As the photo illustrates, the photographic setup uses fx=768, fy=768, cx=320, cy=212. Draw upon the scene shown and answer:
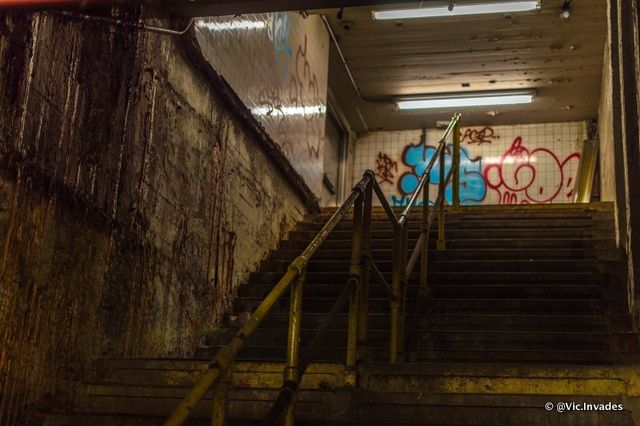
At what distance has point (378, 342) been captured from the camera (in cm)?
502

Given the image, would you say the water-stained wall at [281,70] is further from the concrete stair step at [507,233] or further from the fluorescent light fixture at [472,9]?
the concrete stair step at [507,233]

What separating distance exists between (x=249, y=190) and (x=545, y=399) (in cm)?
396

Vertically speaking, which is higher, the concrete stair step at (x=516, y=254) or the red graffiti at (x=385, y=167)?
the red graffiti at (x=385, y=167)

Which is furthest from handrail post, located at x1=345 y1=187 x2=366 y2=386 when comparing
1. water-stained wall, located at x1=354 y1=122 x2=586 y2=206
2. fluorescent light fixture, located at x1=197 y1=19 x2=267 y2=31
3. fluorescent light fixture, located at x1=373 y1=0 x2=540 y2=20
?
water-stained wall, located at x1=354 y1=122 x2=586 y2=206

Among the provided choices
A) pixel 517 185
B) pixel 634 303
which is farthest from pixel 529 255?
pixel 517 185

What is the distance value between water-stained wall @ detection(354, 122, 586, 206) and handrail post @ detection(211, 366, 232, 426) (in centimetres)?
1077

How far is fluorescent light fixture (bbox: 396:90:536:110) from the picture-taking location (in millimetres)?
11898

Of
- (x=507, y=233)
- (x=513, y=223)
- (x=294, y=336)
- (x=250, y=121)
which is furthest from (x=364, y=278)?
(x=513, y=223)

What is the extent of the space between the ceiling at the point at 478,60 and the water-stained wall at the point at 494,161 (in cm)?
31

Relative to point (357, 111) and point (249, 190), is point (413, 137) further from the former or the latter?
point (249, 190)

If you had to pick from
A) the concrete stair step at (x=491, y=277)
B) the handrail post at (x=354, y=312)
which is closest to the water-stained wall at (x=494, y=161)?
the concrete stair step at (x=491, y=277)

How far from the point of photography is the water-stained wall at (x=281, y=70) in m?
6.36

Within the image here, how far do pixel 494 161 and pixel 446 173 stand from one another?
0.86 meters

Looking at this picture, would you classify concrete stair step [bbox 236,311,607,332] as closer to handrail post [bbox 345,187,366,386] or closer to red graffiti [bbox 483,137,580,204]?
handrail post [bbox 345,187,366,386]
